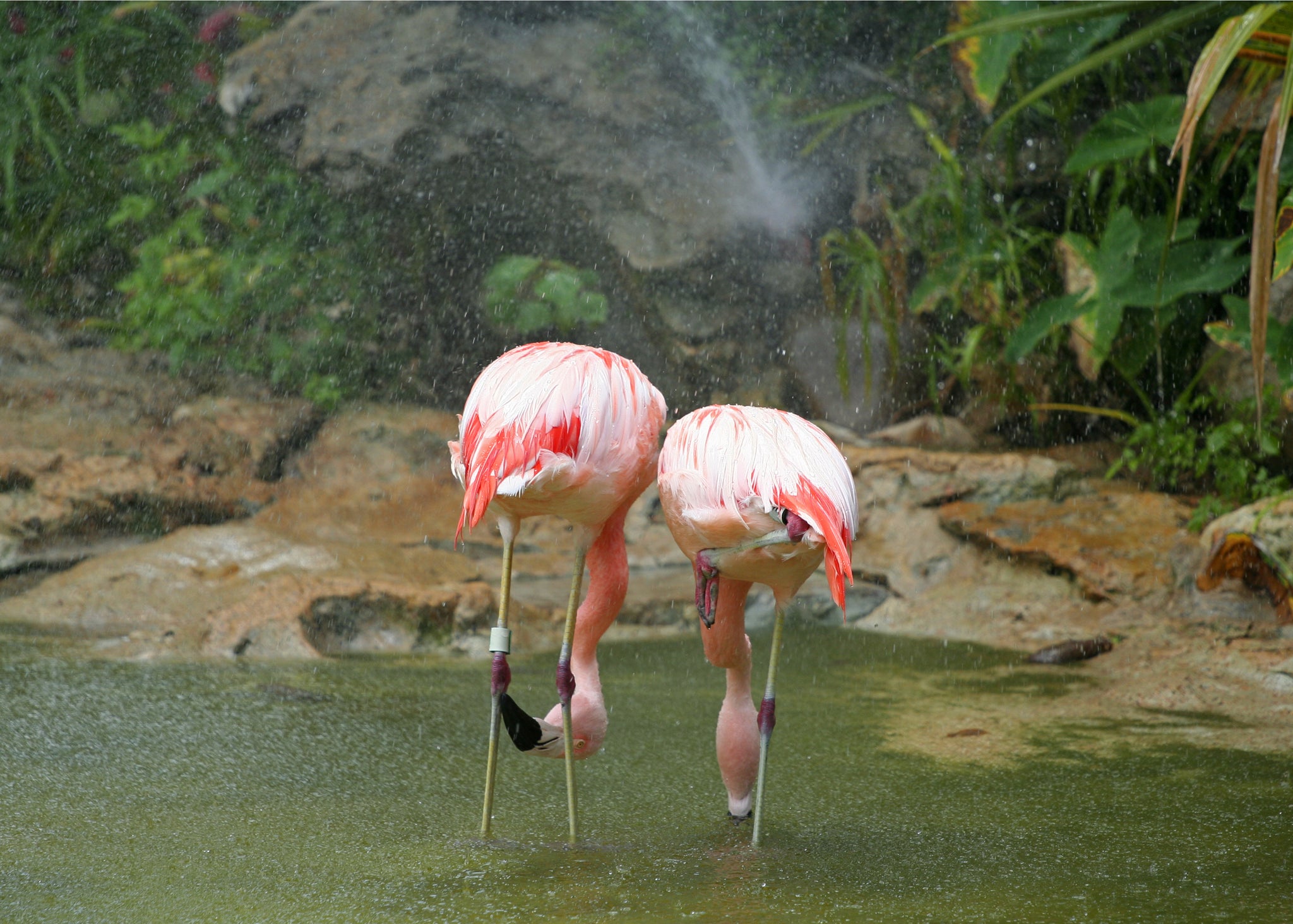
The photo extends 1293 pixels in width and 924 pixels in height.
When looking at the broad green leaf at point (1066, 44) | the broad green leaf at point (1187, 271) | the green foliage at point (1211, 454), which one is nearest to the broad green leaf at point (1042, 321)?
the broad green leaf at point (1187, 271)

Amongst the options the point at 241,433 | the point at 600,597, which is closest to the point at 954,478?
the point at 600,597

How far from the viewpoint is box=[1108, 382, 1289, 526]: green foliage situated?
450 centimetres

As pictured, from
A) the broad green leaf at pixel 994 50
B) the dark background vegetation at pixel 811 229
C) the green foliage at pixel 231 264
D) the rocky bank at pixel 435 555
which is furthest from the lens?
the green foliage at pixel 231 264

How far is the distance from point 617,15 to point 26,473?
4.23 m

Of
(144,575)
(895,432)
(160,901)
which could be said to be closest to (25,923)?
(160,901)

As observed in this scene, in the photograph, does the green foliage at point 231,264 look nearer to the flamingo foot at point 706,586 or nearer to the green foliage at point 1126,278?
Answer: the green foliage at point 1126,278

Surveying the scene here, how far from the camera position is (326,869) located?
73.5 inches

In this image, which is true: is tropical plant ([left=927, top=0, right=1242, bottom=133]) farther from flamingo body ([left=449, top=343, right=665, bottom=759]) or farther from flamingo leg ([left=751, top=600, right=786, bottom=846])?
flamingo leg ([left=751, top=600, right=786, bottom=846])

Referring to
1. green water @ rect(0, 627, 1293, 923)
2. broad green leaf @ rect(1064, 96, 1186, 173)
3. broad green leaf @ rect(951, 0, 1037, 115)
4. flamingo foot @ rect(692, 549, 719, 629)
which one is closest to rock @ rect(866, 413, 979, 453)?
broad green leaf @ rect(1064, 96, 1186, 173)

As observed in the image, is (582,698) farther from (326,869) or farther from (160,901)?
(160,901)

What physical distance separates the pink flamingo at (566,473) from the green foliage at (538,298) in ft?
13.5

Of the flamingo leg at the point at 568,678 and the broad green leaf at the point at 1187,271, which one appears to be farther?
the broad green leaf at the point at 1187,271

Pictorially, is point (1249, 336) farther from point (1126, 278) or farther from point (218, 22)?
point (218, 22)

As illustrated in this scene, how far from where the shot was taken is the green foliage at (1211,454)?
450 cm
